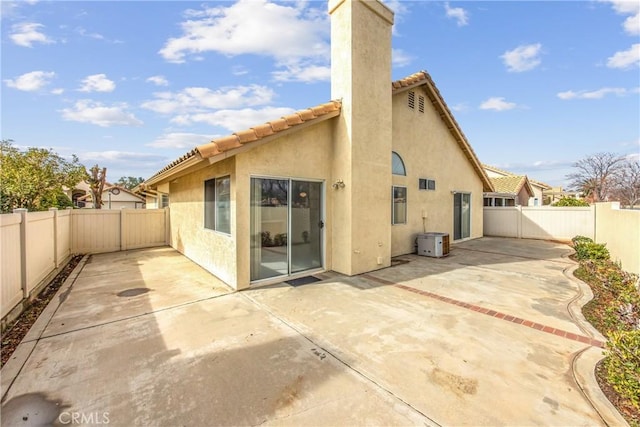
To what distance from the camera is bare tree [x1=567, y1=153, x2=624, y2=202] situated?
101 feet

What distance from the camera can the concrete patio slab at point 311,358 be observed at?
101 inches

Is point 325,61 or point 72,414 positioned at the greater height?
point 325,61

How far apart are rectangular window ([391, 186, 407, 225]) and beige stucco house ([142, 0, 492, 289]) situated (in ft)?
5.63

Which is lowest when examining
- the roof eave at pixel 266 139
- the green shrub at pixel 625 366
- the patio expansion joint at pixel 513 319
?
the patio expansion joint at pixel 513 319

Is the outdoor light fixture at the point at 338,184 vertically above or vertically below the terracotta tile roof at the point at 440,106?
below

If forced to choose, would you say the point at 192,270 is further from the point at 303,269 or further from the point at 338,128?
the point at 338,128

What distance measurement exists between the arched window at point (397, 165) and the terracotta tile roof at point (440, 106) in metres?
2.35

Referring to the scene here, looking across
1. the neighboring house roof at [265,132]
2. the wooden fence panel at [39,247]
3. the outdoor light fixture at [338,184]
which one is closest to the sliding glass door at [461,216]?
the neighboring house roof at [265,132]

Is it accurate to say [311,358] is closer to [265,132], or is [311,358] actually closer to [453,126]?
[265,132]

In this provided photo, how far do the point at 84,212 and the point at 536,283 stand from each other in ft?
53.6

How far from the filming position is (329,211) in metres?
7.98

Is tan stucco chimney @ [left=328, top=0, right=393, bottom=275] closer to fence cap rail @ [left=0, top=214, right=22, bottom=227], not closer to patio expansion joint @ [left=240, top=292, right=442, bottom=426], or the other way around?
patio expansion joint @ [left=240, top=292, right=442, bottom=426]

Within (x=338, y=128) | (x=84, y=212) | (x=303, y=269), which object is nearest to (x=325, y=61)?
(x=338, y=128)

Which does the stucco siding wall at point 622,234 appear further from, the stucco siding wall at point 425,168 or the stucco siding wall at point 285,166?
the stucco siding wall at point 285,166
